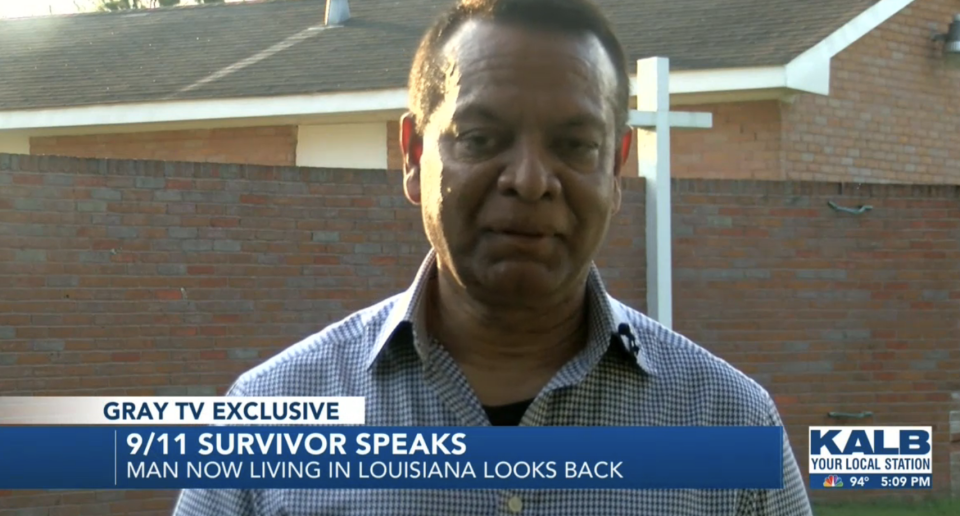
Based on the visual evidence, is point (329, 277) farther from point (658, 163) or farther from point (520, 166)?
point (520, 166)

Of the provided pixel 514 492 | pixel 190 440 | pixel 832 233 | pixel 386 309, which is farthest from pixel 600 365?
pixel 832 233

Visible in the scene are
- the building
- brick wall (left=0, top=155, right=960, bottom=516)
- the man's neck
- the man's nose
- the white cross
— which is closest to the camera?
the man's nose

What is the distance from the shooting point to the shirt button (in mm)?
1979

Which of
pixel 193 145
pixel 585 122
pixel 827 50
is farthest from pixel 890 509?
pixel 193 145

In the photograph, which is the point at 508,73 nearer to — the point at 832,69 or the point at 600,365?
the point at 600,365

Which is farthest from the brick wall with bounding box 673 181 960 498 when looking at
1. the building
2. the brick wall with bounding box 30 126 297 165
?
the brick wall with bounding box 30 126 297 165

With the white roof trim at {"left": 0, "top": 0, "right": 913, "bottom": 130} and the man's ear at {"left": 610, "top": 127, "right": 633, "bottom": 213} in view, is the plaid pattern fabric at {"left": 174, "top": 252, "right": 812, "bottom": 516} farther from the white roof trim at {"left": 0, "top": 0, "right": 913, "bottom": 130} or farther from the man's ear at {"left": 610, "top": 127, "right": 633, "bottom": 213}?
→ the white roof trim at {"left": 0, "top": 0, "right": 913, "bottom": 130}

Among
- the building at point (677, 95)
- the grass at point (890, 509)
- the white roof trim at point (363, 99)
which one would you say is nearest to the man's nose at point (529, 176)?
the grass at point (890, 509)

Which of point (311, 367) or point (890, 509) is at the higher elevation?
point (311, 367)

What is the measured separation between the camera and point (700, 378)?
2094 mm

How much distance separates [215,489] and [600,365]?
2.05ft

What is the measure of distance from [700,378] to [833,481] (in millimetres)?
5970

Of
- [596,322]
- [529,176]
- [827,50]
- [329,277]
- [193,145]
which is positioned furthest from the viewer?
[193,145]

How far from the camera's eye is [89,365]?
6555mm
